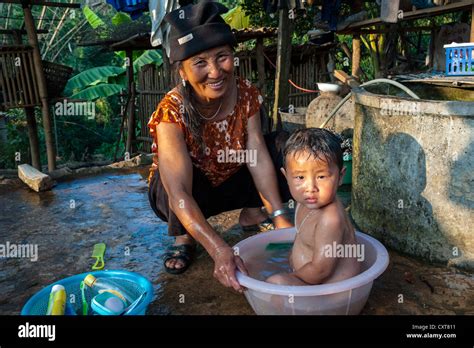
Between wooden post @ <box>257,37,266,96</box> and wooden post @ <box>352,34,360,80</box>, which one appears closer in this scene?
wooden post @ <box>352,34,360,80</box>

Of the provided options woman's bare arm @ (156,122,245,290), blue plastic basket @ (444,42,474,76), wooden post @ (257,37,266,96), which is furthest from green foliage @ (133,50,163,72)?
woman's bare arm @ (156,122,245,290)

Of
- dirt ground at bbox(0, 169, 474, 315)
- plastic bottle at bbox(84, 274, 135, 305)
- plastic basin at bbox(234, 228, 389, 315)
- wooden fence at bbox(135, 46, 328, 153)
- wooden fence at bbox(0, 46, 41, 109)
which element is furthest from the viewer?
wooden fence at bbox(135, 46, 328, 153)

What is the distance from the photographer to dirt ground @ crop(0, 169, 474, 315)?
2129 millimetres

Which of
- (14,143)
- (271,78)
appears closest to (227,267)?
(271,78)

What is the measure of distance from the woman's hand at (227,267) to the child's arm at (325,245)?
288mm

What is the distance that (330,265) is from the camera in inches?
69.7

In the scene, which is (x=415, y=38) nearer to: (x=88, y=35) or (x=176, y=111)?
(x=88, y=35)

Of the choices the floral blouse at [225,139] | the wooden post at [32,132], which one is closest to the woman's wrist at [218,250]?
the floral blouse at [225,139]

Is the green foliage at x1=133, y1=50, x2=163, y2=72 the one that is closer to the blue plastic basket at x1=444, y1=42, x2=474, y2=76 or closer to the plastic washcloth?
the blue plastic basket at x1=444, y1=42, x2=474, y2=76

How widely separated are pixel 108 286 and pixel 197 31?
1305mm

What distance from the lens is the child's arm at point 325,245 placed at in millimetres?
1762

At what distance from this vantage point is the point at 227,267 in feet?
5.97

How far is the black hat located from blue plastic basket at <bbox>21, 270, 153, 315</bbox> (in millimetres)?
1112

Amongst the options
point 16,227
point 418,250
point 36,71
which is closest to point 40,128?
point 36,71
